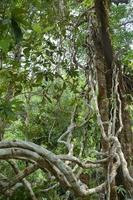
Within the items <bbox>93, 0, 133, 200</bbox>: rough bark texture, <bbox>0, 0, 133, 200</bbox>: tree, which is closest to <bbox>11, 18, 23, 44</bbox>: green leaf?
<bbox>0, 0, 133, 200</bbox>: tree

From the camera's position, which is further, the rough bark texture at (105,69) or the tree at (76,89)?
the rough bark texture at (105,69)

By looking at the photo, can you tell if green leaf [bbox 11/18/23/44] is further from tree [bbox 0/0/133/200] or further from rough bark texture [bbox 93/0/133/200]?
rough bark texture [bbox 93/0/133/200]

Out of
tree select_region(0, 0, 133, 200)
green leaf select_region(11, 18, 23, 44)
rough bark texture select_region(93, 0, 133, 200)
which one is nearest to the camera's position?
green leaf select_region(11, 18, 23, 44)

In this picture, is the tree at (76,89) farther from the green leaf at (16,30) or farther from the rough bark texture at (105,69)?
the green leaf at (16,30)

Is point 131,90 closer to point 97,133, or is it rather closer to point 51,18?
point 97,133

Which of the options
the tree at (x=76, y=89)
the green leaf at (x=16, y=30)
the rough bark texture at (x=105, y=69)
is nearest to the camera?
the green leaf at (x=16, y=30)

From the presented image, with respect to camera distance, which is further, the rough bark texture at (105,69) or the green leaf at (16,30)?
the rough bark texture at (105,69)

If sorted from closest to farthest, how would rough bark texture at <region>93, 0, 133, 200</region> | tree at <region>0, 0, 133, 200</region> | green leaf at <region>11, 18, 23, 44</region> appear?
green leaf at <region>11, 18, 23, 44</region>
tree at <region>0, 0, 133, 200</region>
rough bark texture at <region>93, 0, 133, 200</region>

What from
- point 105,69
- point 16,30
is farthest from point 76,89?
point 16,30

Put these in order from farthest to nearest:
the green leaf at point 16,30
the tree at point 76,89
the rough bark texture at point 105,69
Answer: the rough bark texture at point 105,69 < the tree at point 76,89 < the green leaf at point 16,30

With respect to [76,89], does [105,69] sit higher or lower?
higher

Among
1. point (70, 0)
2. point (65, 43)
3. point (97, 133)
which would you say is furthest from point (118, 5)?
point (97, 133)

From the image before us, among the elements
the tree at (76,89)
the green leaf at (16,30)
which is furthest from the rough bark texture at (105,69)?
the green leaf at (16,30)

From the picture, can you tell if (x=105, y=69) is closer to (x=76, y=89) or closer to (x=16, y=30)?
(x=76, y=89)
